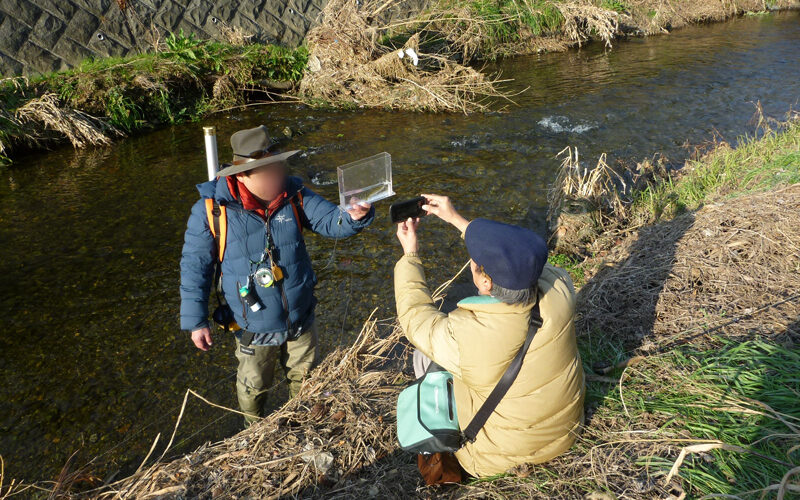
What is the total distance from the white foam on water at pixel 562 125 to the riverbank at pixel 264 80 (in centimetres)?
139

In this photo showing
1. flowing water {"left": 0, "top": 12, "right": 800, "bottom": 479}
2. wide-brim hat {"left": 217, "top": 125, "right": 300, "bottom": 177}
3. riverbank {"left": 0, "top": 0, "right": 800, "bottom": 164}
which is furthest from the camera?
riverbank {"left": 0, "top": 0, "right": 800, "bottom": 164}

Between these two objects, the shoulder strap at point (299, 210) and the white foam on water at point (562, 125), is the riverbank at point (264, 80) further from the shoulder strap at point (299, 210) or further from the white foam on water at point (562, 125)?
the shoulder strap at point (299, 210)

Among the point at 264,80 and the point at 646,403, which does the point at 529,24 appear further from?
the point at 646,403

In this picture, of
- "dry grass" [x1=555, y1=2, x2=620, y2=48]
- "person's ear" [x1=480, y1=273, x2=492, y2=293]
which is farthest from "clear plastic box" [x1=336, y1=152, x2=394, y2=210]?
"dry grass" [x1=555, y1=2, x2=620, y2=48]

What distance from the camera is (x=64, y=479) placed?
3469mm

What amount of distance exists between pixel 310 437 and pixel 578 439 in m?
1.57

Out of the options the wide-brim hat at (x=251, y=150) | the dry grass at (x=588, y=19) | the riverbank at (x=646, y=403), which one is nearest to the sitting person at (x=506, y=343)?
the riverbank at (x=646, y=403)

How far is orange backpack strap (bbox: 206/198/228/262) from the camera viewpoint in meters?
3.28

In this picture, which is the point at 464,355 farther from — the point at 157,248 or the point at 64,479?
the point at 157,248

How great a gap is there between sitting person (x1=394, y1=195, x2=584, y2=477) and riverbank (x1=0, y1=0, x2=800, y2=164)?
9.06 m

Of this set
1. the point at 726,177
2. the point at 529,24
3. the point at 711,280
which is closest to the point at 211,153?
the point at 711,280

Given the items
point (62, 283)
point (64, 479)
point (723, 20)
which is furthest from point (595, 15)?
point (64, 479)

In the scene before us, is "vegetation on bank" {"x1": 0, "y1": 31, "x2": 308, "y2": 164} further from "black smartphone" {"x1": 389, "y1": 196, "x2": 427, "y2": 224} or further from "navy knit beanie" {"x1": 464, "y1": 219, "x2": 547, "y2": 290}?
"navy knit beanie" {"x1": 464, "y1": 219, "x2": 547, "y2": 290}

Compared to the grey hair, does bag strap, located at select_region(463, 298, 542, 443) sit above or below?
below
